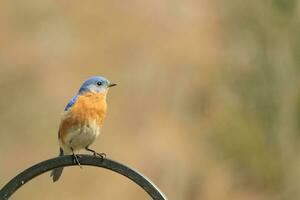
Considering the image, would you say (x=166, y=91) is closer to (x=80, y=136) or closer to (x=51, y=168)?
(x=80, y=136)

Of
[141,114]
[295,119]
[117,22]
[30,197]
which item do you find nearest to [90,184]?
[30,197]

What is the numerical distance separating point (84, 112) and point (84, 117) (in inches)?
1.4

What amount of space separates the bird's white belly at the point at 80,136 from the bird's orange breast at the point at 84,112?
0.09 feet

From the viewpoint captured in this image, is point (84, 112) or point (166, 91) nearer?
point (84, 112)

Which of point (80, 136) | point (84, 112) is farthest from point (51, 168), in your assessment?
point (84, 112)

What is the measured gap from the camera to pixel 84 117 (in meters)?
5.38

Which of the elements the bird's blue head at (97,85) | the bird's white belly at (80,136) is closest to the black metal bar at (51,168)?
→ the bird's white belly at (80,136)

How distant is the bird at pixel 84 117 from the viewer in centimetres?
532

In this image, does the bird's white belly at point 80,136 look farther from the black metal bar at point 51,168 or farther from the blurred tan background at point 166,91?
the blurred tan background at point 166,91

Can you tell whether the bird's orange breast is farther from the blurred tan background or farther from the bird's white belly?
the blurred tan background

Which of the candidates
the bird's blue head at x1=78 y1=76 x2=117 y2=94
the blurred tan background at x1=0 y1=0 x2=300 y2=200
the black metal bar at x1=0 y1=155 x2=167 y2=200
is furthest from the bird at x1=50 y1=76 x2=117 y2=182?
the blurred tan background at x1=0 y1=0 x2=300 y2=200

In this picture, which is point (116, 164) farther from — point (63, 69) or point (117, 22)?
point (117, 22)

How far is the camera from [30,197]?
1600 cm

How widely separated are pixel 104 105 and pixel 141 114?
13562mm
